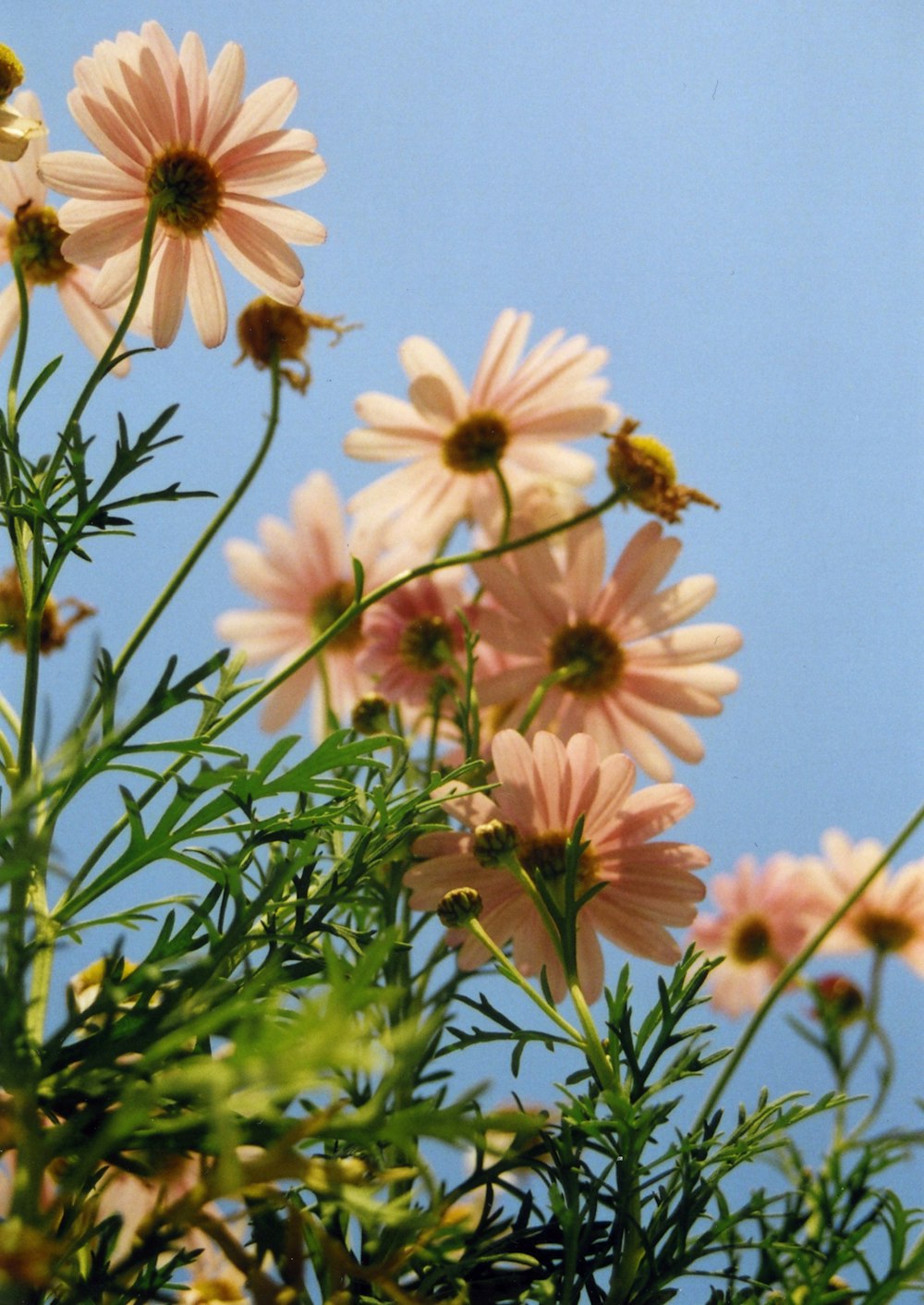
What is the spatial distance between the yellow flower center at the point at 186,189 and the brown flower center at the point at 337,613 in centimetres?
32

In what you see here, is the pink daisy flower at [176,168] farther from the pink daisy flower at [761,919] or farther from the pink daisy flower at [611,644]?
the pink daisy flower at [761,919]

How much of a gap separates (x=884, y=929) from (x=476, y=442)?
45cm

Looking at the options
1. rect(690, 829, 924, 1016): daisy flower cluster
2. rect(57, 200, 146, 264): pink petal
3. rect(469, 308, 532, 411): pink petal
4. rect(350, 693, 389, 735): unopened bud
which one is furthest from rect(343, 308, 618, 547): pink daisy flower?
rect(690, 829, 924, 1016): daisy flower cluster

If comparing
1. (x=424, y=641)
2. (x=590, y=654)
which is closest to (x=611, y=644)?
(x=590, y=654)

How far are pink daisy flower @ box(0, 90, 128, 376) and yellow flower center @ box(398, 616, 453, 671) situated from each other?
0.24m

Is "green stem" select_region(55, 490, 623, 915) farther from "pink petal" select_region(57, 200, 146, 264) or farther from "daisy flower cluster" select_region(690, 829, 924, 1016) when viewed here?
"daisy flower cluster" select_region(690, 829, 924, 1016)

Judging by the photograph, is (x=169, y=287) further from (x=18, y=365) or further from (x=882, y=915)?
(x=882, y=915)

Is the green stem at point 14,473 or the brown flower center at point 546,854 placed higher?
the green stem at point 14,473

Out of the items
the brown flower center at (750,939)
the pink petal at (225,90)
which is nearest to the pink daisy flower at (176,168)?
the pink petal at (225,90)

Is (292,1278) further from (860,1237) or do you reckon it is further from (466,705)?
(466,705)

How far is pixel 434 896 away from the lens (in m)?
0.51

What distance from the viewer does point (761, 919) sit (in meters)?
0.94

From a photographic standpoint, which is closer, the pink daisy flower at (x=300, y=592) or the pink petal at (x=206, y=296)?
the pink petal at (x=206, y=296)

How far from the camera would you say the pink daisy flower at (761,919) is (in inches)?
36.0
